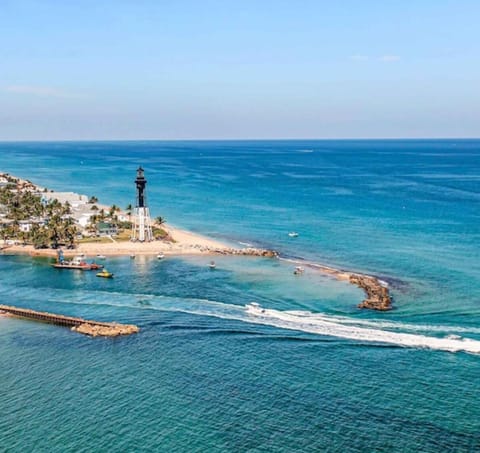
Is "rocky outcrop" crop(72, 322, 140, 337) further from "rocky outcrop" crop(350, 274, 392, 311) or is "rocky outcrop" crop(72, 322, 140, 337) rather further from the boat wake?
"rocky outcrop" crop(350, 274, 392, 311)

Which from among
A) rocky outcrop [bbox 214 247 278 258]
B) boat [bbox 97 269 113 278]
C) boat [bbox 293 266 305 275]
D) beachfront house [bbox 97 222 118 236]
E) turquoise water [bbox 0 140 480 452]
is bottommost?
turquoise water [bbox 0 140 480 452]

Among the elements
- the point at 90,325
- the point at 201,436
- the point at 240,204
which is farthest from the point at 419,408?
the point at 240,204

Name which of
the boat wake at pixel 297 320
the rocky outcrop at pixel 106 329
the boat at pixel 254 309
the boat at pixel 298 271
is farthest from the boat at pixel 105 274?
the boat at pixel 298 271

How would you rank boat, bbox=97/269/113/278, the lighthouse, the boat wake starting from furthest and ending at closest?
1. the lighthouse
2. boat, bbox=97/269/113/278
3. the boat wake

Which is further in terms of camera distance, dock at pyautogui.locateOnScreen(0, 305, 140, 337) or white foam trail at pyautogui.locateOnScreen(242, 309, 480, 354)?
dock at pyautogui.locateOnScreen(0, 305, 140, 337)

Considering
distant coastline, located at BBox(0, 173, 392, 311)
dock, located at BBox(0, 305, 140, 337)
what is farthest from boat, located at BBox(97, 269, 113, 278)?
dock, located at BBox(0, 305, 140, 337)

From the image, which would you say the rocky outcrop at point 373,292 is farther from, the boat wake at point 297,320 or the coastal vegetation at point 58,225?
the coastal vegetation at point 58,225

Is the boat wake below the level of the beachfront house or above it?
below

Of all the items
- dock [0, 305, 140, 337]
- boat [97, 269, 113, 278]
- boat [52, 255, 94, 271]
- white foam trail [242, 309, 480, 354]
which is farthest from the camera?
boat [52, 255, 94, 271]
